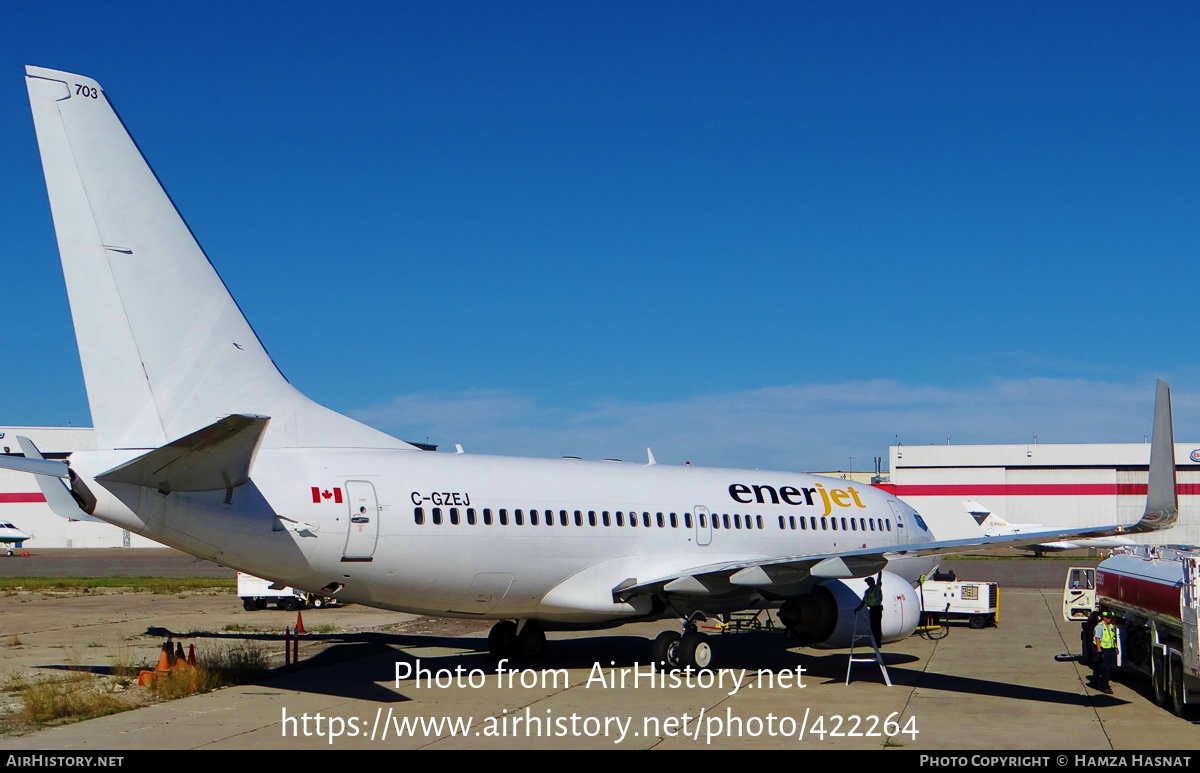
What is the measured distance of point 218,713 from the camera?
46.5 ft

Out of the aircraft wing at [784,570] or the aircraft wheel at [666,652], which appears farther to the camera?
the aircraft wheel at [666,652]

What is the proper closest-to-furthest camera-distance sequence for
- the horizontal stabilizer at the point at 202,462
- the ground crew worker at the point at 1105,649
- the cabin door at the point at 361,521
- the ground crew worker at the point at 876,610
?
the horizontal stabilizer at the point at 202,462
the cabin door at the point at 361,521
the ground crew worker at the point at 1105,649
the ground crew worker at the point at 876,610

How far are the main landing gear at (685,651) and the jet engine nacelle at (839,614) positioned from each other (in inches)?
68.7

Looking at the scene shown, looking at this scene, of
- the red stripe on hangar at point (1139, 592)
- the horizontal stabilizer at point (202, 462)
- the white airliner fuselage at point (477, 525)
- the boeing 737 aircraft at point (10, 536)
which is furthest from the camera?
the boeing 737 aircraft at point (10, 536)

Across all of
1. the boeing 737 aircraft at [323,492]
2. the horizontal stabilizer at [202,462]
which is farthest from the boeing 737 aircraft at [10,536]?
the horizontal stabilizer at [202,462]

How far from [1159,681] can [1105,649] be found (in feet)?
6.30

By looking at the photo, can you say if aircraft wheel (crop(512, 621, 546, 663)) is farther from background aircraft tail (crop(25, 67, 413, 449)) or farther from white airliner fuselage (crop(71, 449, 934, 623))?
background aircraft tail (crop(25, 67, 413, 449))

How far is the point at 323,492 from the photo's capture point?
48.4 ft

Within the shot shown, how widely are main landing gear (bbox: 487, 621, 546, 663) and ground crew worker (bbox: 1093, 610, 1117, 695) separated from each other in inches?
369

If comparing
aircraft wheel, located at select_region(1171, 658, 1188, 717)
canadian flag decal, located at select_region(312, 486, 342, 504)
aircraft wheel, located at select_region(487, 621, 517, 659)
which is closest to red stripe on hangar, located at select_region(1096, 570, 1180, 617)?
aircraft wheel, located at select_region(1171, 658, 1188, 717)

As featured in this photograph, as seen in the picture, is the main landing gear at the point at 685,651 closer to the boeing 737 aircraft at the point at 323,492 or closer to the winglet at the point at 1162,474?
the boeing 737 aircraft at the point at 323,492

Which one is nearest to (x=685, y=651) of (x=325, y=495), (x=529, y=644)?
(x=529, y=644)

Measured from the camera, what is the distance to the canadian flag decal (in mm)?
14659

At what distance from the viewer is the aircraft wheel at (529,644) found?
19.7 m
